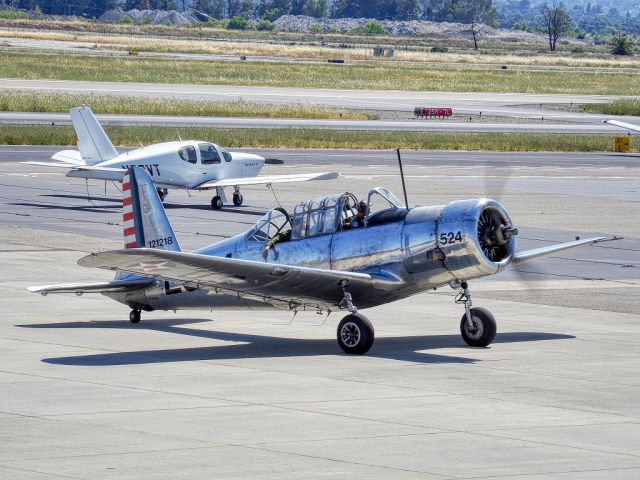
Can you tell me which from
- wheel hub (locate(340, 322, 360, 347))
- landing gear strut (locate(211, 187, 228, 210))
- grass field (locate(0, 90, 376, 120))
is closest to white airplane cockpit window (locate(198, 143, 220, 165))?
landing gear strut (locate(211, 187, 228, 210))

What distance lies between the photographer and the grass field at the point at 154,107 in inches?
2953

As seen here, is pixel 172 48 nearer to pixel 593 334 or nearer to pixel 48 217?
pixel 48 217

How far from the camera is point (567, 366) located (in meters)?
16.0

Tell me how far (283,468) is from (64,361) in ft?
19.2

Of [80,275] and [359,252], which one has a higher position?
[359,252]

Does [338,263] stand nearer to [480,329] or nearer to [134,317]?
[480,329]

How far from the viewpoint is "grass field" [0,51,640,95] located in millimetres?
104500

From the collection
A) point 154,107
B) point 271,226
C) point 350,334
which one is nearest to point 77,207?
point 271,226

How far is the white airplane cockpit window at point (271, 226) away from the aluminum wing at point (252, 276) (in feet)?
3.32

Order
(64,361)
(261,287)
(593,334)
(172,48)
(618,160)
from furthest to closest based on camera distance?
(172,48) → (618,160) → (593,334) → (261,287) → (64,361)

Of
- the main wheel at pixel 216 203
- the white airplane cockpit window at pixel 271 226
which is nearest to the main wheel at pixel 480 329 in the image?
the white airplane cockpit window at pixel 271 226

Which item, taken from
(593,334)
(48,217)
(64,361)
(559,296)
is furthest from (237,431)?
(48,217)

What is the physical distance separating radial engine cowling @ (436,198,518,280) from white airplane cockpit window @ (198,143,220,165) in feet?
69.9

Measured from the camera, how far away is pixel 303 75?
4572 inches
